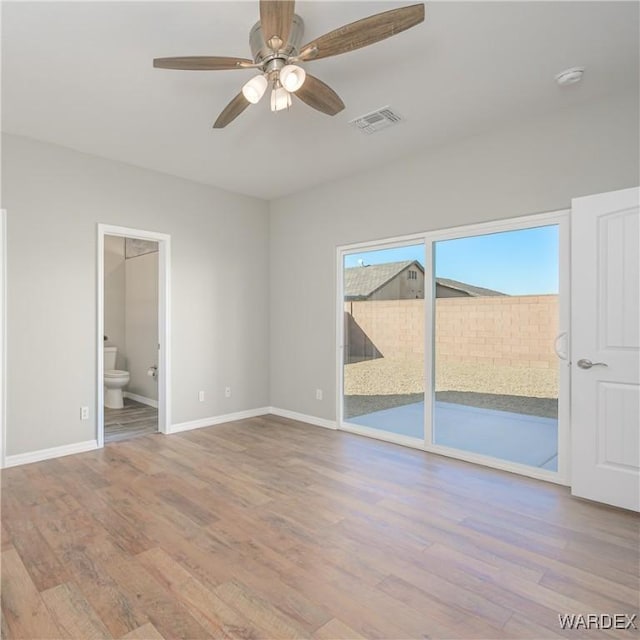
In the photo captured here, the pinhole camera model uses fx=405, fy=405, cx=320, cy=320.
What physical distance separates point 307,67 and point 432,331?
2.46 meters

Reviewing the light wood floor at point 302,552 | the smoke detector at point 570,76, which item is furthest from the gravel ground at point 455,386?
the smoke detector at point 570,76

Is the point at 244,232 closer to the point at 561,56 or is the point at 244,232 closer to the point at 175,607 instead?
the point at 561,56

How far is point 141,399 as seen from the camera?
613 centimetres

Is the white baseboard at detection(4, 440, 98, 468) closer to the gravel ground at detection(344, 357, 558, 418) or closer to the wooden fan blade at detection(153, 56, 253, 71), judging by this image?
Answer: the gravel ground at detection(344, 357, 558, 418)

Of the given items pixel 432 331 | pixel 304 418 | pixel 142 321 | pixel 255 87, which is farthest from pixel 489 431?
pixel 142 321

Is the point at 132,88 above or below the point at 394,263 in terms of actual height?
above

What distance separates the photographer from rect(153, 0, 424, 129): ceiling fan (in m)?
1.81

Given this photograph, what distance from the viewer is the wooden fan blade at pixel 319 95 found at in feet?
7.38

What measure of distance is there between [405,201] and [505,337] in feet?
5.38

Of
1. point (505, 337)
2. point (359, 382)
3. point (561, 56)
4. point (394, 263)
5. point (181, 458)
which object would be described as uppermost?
point (561, 56)

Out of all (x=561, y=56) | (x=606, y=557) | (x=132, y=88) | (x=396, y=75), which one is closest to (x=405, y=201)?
(x=396, y=75)

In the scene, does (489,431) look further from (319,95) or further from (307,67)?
(307,67)

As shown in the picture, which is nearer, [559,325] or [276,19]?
[276,19]

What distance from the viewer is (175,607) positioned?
1.79 metres
